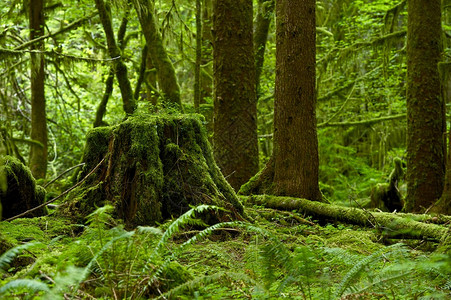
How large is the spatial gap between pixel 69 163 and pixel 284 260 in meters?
17.1

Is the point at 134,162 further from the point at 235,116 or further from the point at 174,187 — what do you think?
the point at 235,116

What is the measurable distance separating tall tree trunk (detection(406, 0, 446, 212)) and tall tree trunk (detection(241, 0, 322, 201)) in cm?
244

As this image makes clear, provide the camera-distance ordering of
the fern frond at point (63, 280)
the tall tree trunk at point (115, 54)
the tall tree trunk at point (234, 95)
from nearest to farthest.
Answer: the fern frond at point (63, 280), the tall tree trunk at point (234, 95), the tall tree trunk at point (115, 54)

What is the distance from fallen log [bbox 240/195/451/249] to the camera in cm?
520

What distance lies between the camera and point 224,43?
941 centimetres

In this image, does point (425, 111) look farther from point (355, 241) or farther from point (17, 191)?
point (17, 191)

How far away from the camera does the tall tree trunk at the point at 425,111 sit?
8.79 meters

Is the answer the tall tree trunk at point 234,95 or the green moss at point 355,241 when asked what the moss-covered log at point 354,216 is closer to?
the green moss at point 355,241

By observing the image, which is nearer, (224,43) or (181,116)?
(181,116)

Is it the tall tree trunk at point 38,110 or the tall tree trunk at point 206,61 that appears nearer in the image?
the tall tree trunk at point 38,110

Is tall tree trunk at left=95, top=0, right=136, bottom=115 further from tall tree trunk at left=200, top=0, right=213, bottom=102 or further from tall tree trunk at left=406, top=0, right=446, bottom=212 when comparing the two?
tall tree trunk at left=406, top=0, right=446, bottom=212

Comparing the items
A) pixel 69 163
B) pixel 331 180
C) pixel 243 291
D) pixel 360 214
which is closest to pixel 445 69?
pixel 360 214

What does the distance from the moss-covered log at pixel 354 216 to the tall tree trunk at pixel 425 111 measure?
2885 mm

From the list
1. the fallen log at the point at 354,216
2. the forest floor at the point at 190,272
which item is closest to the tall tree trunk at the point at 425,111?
the fallen log at the point at 354,216
